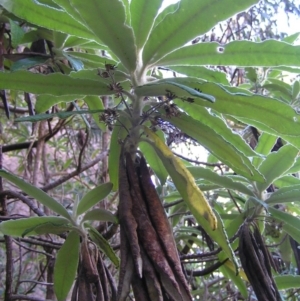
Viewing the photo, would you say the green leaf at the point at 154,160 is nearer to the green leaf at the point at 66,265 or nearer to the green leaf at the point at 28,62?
the green leaf at the point at 66,265

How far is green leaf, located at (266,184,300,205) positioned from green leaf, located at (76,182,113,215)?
1.59ft

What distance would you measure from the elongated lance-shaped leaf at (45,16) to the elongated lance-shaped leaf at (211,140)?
0.30m

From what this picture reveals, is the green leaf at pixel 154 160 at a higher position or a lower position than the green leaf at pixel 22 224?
higher

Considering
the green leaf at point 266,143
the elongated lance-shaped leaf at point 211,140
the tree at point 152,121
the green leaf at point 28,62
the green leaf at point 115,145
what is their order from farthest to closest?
the green leaf at point 266,143
the green leaf at point 28,62
the green leaf at point 115,145
the elongated lance-shaped leaf at point 211,140
the tree at point 152,121

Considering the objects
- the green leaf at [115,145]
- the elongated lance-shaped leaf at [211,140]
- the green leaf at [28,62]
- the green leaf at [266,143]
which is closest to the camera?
the elongated lance-shaped leaf at [211,140]

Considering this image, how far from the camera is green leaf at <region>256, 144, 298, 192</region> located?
45.7 inches

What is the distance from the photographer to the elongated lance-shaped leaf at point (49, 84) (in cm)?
84

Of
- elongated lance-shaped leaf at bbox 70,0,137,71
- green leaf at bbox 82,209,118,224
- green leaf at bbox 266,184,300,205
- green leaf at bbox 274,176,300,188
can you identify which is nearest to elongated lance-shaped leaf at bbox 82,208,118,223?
green leaf at bbox 82,209,118,224

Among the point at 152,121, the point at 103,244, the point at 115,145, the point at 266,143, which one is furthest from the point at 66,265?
the point at 266,143

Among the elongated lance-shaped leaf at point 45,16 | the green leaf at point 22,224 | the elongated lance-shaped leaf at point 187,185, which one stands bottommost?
the elongated lance-shaped leaf at point 187,185

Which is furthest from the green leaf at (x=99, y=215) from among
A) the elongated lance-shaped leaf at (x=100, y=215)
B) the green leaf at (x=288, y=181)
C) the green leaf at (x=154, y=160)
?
the green leaf at (x=288, y=181)

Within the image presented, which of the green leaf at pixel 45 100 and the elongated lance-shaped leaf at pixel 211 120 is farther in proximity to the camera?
the green leaf at pixel 45 100

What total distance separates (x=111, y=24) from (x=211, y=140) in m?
0.30

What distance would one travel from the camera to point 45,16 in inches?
36.7
